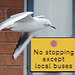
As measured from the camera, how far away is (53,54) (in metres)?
0.74

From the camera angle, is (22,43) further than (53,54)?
No

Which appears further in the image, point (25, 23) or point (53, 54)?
point (53, 54)

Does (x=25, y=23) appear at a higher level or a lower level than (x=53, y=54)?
higher

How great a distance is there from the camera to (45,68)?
2.80 ft

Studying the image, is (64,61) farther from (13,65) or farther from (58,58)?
(13,65)

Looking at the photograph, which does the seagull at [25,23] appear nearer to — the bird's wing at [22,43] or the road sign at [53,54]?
the bird's wing at [22,43]

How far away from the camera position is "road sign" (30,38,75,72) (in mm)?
684

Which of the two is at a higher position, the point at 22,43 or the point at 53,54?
the point at 22,43

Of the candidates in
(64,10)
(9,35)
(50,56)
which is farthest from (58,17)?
(9,35)

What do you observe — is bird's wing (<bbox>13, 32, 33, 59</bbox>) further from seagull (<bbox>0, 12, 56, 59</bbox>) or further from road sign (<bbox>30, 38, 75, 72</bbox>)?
road sign (<bbox>30, 38, 75, 72</bbox>)

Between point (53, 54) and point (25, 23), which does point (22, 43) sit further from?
point (53, 54)

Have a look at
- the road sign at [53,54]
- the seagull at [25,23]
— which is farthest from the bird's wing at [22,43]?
the road sign at [53,54]

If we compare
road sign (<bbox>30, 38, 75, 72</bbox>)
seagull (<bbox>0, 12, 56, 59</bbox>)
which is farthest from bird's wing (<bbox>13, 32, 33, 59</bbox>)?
road sign (<bbox>30, 38, 75, 72</bbox>)

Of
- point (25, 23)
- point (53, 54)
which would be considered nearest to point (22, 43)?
point (25, 23)
